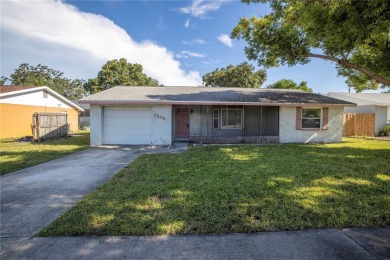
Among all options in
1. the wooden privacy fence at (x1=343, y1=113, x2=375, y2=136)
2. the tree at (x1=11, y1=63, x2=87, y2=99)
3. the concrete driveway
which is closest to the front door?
the concrete driveway

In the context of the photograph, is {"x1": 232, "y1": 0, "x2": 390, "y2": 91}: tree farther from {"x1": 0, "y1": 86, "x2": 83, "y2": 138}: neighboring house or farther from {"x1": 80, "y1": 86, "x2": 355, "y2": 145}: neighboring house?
{"x1": 0, "y1": 86, "x2": 83, "y2": 138}: neighboring house

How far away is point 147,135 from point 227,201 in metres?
8.93

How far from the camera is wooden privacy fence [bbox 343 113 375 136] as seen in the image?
1803 centimetres

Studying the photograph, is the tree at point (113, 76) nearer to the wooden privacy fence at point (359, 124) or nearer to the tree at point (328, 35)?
the tree at point (328, 35)

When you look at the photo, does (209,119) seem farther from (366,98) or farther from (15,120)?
(366,98)

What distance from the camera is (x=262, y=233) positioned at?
3166 millimetres

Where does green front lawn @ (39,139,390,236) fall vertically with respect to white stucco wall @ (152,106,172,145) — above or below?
below

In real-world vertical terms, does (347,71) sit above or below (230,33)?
below

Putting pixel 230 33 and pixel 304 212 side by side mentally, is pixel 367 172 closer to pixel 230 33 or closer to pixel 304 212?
pixel 304 212

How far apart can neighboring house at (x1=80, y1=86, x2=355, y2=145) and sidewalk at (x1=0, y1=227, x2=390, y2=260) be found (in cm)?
935

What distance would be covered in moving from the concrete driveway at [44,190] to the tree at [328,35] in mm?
8740

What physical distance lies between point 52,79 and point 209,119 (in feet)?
203

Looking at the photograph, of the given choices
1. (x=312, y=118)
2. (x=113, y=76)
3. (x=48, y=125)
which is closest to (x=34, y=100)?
(x=48, y=125)

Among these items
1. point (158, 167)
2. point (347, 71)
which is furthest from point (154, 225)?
point (347, 71)
